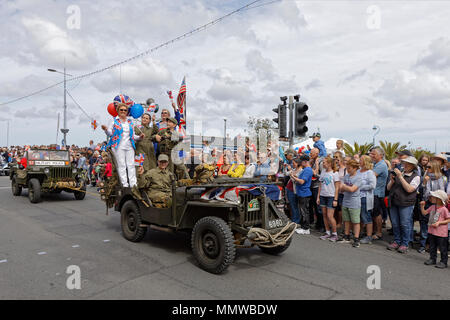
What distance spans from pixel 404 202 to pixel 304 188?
192 cm

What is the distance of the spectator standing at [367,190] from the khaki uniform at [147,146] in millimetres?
4159

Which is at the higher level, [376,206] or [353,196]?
[353,196]

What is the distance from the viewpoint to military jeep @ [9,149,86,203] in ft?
35.6

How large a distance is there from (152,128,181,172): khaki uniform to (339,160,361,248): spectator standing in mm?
3379

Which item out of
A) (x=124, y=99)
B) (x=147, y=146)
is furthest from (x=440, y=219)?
(x=124, y=99)

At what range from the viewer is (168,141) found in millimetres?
6543

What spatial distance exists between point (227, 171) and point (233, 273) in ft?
12.9

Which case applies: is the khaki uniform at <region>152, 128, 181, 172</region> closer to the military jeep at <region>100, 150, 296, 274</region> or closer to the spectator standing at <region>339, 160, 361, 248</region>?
the military jeep at <region>100, 150, 296, 274</region>

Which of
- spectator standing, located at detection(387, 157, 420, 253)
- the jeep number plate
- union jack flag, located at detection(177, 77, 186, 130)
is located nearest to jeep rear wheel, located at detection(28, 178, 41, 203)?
union jack flag, located at detection(177, 77, 186, 130)

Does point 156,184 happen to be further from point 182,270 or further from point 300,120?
point 300,120

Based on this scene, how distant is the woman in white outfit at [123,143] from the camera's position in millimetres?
6289

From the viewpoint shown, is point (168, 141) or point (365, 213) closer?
point (365, 213)
